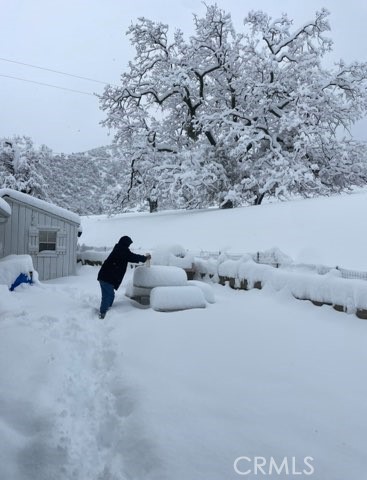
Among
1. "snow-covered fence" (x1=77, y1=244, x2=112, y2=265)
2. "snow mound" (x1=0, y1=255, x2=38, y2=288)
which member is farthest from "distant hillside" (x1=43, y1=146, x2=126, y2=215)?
"snow mound" (x1=0, y1=255, x2=38, y2=288)

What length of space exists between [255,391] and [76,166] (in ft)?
207

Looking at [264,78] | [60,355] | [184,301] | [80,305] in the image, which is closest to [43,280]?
[80,305]

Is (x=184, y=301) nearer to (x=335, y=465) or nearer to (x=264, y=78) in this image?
(x=335, y=465)

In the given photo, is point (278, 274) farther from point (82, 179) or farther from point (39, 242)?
point (82, 179)

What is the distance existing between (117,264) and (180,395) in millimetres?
4259

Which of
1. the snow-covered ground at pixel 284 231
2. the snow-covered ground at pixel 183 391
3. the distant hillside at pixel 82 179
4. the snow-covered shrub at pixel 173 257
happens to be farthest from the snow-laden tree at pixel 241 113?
the distant hillside at pixel 82 179

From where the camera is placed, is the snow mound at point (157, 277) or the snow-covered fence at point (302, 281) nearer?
the snow-covered fence at point (302, 281)

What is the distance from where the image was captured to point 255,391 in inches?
146

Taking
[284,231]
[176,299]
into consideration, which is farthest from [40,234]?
[176,299]

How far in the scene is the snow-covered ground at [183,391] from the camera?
271 centimetres

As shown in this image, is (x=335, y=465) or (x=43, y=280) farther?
(x=43, y=280)

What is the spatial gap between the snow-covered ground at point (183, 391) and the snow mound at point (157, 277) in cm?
57

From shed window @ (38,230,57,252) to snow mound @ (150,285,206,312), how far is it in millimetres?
8741

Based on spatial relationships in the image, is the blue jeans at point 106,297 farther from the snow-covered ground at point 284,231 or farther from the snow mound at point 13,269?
the snow-covered ground at point 284,231
